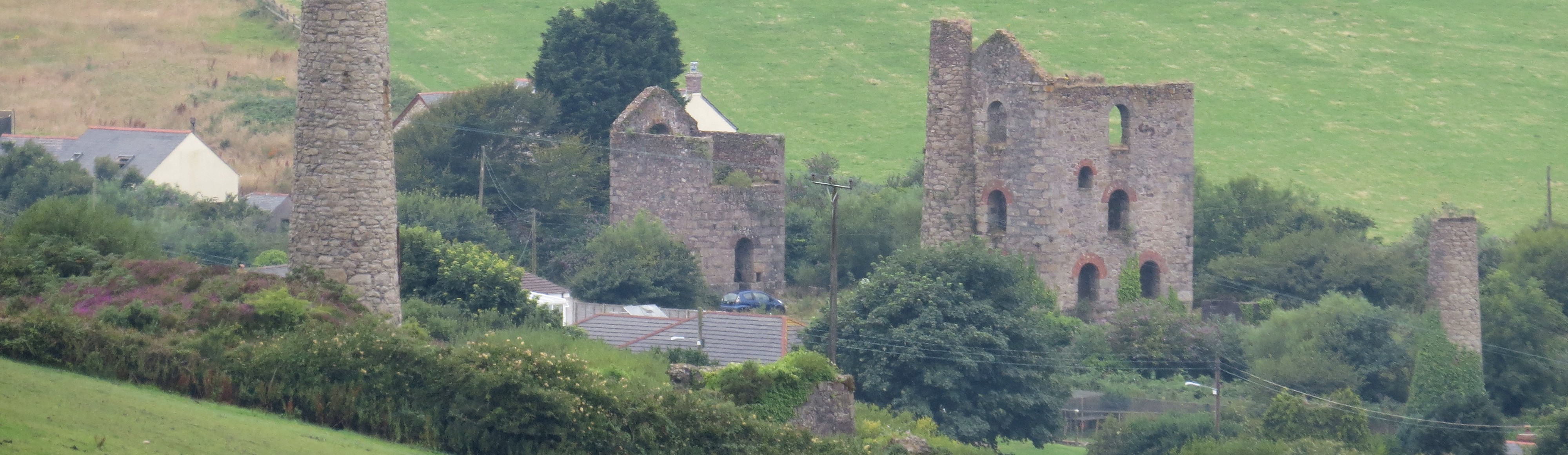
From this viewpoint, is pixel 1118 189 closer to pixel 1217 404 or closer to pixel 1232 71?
pixel 1217 404

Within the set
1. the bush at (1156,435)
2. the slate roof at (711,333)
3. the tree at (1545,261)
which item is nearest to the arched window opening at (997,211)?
the bush at (1156,435)

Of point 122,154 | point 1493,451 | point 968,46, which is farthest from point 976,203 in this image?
point 122,154

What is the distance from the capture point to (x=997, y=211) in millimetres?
44906

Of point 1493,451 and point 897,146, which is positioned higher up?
point 897,146

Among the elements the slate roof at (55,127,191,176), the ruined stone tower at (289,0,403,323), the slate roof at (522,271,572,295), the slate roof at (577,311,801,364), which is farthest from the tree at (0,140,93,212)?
the ruined stone tower at (289,0,403,323)

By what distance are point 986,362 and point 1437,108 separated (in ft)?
140

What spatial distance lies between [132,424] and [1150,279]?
3276 centimetres

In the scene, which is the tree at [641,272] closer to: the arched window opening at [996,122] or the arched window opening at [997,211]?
the arched window opening at [997,211]

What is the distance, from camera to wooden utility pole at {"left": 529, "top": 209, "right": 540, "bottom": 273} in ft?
156

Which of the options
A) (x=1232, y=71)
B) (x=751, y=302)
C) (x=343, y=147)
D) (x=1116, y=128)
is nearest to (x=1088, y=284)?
(x=751, y=302)

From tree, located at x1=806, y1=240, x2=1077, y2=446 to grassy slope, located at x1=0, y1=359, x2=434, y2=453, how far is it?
1873cm

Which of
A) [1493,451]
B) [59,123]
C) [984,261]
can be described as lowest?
[1493,451]

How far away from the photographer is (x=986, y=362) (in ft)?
123

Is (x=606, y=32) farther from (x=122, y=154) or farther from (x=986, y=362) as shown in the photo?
(x=986, y=362)
